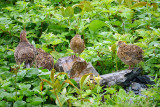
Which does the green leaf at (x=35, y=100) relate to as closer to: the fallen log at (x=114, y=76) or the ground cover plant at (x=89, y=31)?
the ground cover plant at (x=89, y=31)

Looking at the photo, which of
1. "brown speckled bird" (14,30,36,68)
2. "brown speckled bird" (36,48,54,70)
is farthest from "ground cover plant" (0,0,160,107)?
"brown speckled bird" (14,30,36,68)

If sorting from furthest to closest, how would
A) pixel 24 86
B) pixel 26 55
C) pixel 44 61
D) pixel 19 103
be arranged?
pixel 26 55 < pixel 44 61 < pixel 24 86 < pixel 19 103

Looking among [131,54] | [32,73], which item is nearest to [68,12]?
[131,54]

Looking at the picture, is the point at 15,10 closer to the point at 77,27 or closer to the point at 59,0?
the point at 59,0

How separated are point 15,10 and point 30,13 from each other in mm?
581

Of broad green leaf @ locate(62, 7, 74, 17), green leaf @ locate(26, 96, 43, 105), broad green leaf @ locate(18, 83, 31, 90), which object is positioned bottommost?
green leaf @ locate(26, 96, 43, 105)

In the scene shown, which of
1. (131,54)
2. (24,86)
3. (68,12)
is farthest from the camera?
(68,12)

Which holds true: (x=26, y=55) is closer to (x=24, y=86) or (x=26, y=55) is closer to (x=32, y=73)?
(x=32, y=73)

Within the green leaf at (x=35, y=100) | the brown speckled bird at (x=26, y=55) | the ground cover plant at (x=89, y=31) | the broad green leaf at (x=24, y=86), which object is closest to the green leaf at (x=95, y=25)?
the ground cover plant at (x=89, y=31)

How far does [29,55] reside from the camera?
534 cm

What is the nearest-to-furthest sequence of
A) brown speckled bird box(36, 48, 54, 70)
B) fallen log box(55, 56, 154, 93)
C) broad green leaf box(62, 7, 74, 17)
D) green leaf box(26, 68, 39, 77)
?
green leaf box(26, 68, 39, 77) → fallen log box(55, 56, 154, 93) → brown speckled bird box(36, 48, 54, 70) → broad green leaf box(62, 7, 74, 17)

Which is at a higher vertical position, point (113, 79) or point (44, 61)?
point (44, 61)

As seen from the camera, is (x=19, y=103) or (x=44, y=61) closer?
(x=19, y=103)

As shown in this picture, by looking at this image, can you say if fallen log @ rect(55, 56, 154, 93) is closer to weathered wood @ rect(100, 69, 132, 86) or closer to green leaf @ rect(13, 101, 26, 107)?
weathered wood @ rect(100, 69, 132, 86)
